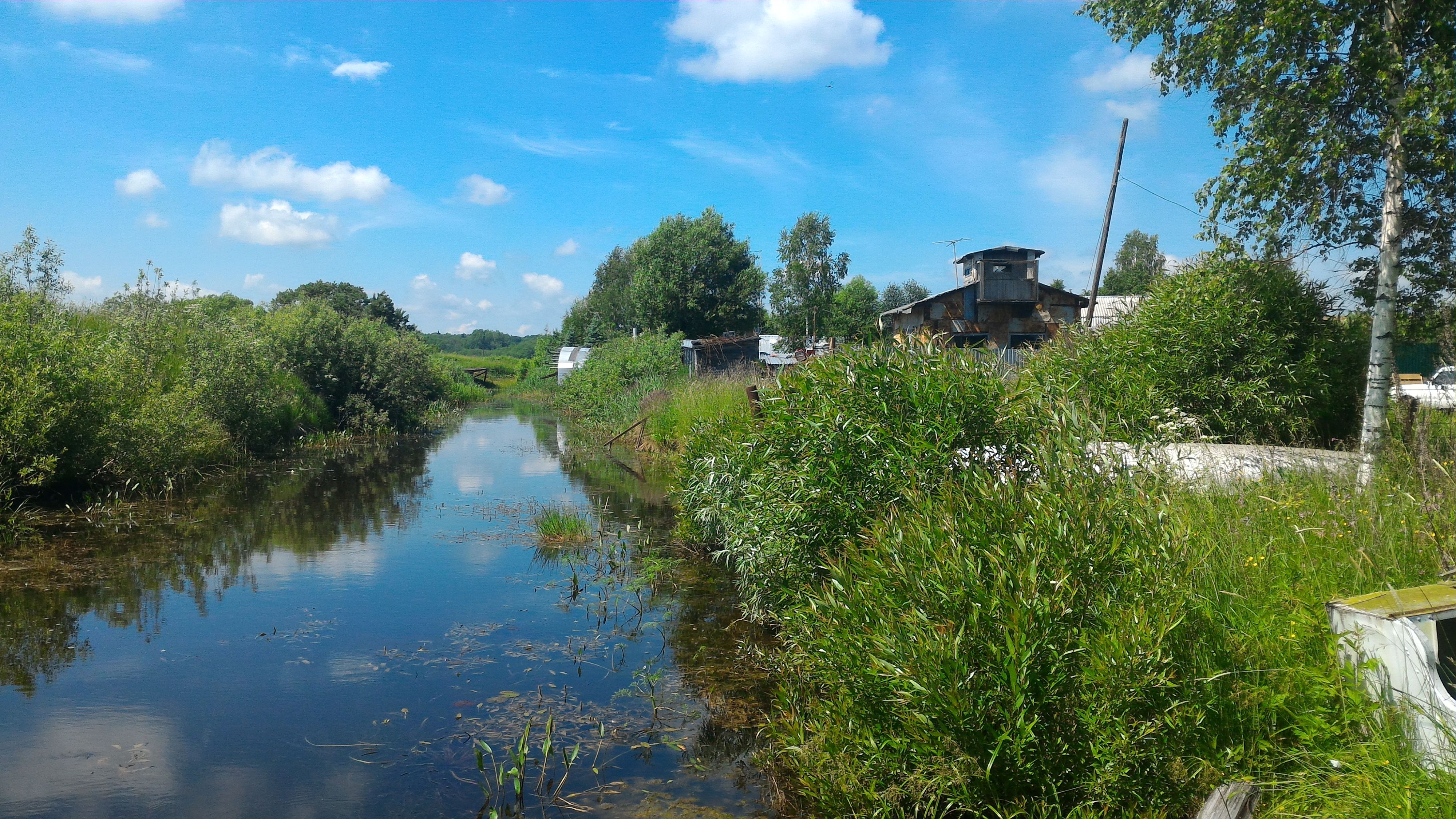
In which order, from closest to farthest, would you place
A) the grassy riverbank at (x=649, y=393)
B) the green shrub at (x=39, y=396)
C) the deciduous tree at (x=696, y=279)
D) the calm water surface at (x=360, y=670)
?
the calm water surface at (x=360, y=670)
the green shrub at (x=39, y=396)
the grassy riverbank at (x=649, y=393)
the deciduous tree at (x=696, y=279)

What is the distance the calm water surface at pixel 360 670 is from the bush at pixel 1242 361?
20.0 ft

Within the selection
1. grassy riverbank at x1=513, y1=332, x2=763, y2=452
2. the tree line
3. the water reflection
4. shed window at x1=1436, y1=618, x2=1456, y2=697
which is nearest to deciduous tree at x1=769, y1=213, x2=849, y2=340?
the tree line

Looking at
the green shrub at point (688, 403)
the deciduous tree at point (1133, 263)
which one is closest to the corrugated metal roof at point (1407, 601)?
the green shrub at point (688, 403)

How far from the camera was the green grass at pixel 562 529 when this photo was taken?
38.9 ft

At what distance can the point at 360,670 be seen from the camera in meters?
7.11

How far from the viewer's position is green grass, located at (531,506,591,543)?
1186 centimetres

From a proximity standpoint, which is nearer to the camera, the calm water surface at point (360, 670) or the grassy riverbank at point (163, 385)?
the calm water surface at point (360, 670)

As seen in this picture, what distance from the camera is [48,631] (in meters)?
7.80

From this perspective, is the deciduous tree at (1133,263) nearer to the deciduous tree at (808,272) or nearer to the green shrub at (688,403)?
the deciduous tree at (808,272)

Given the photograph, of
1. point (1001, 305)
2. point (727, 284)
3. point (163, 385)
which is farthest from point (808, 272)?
point (163, 385)

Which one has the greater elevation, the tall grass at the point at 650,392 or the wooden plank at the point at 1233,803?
the tall grass at the point at 650,392

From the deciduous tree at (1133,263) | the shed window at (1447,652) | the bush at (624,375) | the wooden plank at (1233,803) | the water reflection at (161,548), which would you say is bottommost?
the water reflection at (161,548)

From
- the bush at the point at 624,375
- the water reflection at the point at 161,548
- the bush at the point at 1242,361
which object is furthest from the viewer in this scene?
the bush at the point at 624,375

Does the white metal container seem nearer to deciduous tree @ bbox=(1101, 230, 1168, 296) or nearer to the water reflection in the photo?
the water reflection
